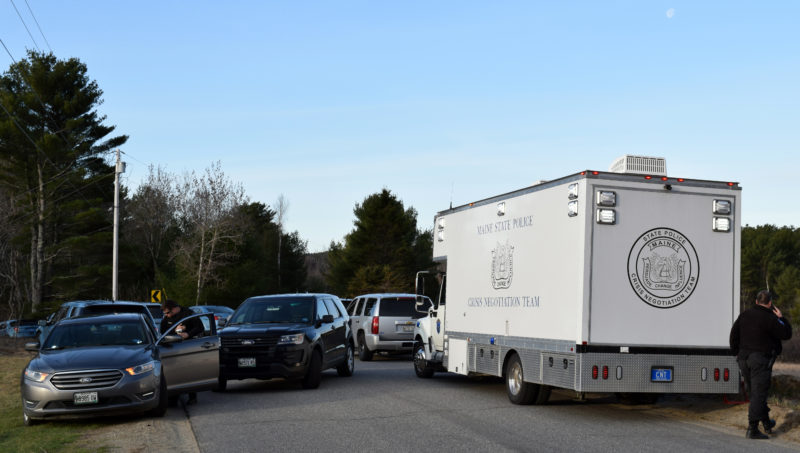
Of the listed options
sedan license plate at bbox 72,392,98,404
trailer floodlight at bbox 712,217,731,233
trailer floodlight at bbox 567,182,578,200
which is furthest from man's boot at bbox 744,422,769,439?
sedan license plate at bbox 72,392,98,404

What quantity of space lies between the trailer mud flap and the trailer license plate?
4.28 metres

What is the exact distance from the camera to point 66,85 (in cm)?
5025

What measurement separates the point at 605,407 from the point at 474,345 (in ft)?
7.99

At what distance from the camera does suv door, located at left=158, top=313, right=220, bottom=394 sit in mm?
13141

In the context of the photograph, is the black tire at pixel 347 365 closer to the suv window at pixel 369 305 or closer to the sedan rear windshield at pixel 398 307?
the sedan rear windshield at pixel 398 307

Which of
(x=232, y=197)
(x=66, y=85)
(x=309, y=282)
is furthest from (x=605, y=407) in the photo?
(x=309, y=282)

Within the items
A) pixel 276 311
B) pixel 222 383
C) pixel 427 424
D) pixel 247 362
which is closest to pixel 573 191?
pixel 427 424

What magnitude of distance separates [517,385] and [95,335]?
6.38 metres

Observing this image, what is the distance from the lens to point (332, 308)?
18.5 m

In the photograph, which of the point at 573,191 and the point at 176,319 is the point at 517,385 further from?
the point at 176,319

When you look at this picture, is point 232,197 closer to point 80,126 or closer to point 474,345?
point 80,126

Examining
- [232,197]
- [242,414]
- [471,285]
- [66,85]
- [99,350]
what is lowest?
[242,414]

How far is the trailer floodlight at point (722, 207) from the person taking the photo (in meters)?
12.2

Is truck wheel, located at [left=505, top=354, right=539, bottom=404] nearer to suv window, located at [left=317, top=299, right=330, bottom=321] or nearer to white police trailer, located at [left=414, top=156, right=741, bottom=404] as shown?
white police trailer, located at [left=414, top=156, right=741, bottom=404]
